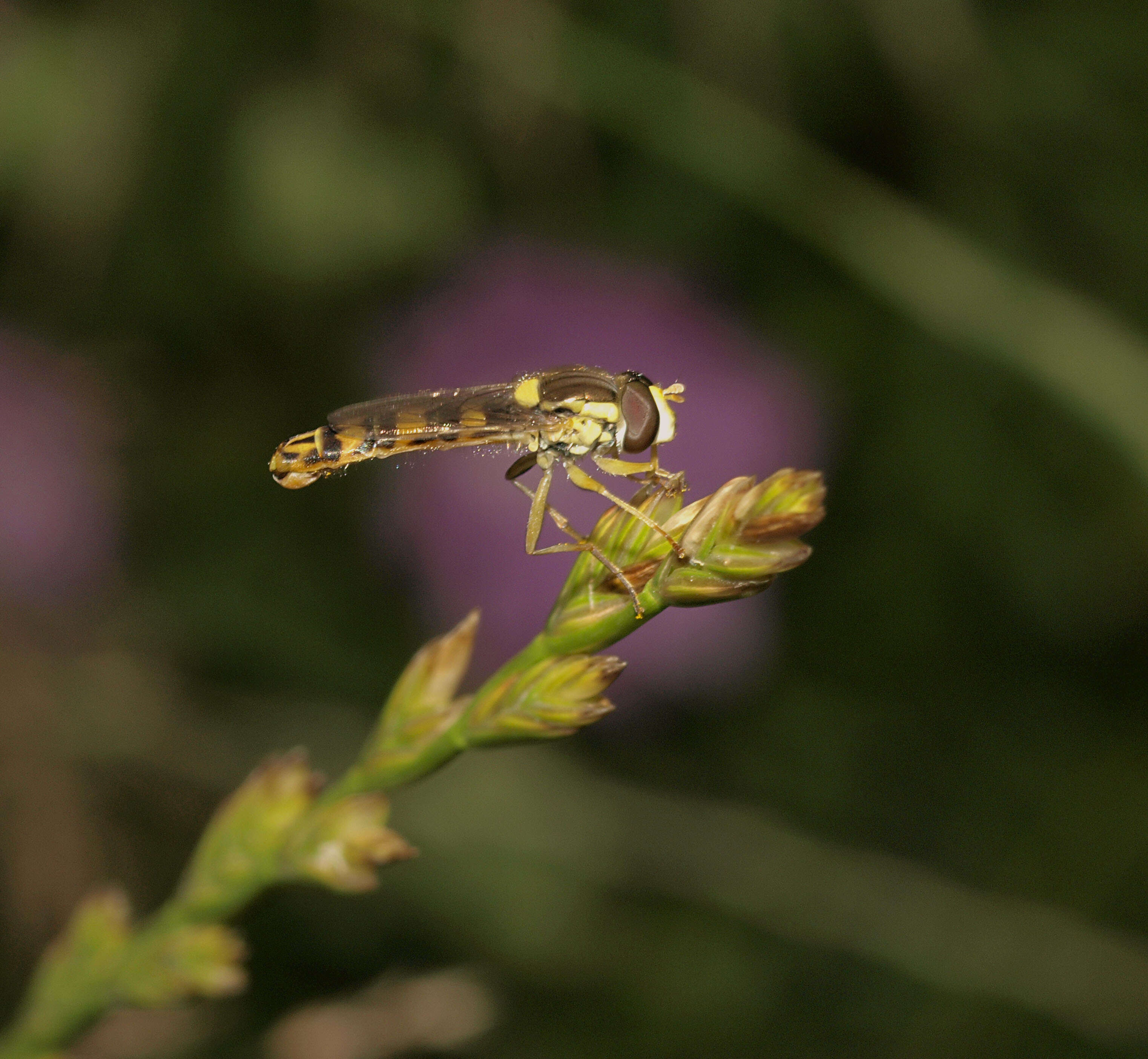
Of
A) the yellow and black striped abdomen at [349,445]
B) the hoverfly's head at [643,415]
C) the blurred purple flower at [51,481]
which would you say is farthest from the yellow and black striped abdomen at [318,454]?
the blurred purple flower at [51,481]

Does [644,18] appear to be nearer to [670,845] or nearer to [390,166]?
[390,166]

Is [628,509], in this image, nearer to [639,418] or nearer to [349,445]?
[639,418]

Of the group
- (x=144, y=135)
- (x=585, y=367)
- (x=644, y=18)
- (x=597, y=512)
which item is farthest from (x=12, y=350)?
(x=585, y=367)

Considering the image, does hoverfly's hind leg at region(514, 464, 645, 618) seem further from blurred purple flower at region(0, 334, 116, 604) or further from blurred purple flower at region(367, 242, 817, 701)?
blurred purple flower at region(0, 334, 116, 604)

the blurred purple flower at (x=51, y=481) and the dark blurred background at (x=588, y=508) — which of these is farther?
the blurred purple flower at (x=51, y=481)

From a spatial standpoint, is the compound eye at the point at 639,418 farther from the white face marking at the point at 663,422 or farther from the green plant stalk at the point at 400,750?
the green plant stalk at the point at 400,750

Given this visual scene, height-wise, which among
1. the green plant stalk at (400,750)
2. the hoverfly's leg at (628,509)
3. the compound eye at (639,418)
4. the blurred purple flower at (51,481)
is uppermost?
the blurred purple flower at (51,481)
